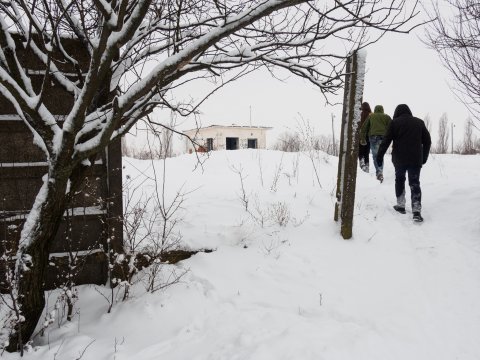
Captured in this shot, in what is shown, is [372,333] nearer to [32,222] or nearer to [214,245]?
[214,245]

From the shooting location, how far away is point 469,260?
4070 millimetres

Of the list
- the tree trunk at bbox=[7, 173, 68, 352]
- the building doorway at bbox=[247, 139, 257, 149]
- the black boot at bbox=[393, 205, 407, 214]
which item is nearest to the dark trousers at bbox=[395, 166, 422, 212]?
the black boot at bbox=[393, 205, 407, 214]

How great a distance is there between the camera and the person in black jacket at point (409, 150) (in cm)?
522

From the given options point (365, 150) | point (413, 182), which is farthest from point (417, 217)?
point (365, 150)

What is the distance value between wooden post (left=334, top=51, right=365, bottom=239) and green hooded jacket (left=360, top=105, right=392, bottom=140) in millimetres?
3740

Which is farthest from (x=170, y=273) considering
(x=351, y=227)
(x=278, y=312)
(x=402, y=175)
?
(x=402, y=175)

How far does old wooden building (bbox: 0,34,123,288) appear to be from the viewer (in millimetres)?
3316

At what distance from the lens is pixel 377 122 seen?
7.82 metres

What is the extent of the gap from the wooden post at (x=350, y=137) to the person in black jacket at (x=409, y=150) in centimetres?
137

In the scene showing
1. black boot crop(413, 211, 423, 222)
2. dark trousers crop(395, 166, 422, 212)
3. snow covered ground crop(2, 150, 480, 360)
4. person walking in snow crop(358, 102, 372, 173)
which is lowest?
snow covered ground crop(2, 150, 480, 360)

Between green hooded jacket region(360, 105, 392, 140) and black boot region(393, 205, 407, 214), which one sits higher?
green hooded jacket region(360, 105, 392, 140)

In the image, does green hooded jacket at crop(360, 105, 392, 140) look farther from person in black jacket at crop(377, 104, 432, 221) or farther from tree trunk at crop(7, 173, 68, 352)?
tree trunk at crop(7, 173, 68, 352)

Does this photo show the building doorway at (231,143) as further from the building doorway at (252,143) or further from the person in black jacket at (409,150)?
the person in black jacket at (409,150)

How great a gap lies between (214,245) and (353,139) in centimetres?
217
